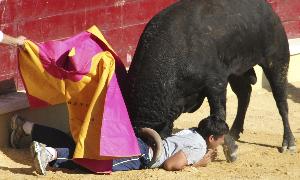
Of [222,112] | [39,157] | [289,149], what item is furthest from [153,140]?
[289,149]

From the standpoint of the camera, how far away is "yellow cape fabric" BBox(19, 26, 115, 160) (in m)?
6.35

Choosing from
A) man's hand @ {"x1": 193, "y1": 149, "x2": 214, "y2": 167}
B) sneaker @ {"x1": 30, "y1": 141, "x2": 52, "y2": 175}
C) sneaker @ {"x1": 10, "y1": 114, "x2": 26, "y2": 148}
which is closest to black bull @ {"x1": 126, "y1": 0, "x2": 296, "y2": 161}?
man's hand @ {"x1": 193, "y1": 149, "x2": 214, "y2": 167}

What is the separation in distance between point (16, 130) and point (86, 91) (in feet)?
2.62

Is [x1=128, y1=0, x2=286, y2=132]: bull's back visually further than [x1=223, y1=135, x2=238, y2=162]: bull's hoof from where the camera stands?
No

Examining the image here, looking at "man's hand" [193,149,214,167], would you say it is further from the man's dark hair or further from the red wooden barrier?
the red wooden barrier

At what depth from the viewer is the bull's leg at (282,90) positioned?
7527 millimetres

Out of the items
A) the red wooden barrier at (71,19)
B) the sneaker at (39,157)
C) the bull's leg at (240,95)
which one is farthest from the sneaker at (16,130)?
the bull's leg at (240,95)

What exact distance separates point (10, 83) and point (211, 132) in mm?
1873

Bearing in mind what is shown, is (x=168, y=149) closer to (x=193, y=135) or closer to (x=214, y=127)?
(x=193, y=135)

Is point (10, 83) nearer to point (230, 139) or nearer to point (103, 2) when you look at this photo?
point (103, 2)

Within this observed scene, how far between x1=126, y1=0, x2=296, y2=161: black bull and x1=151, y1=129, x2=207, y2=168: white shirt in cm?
18

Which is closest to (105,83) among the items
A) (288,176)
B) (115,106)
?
(115,106)

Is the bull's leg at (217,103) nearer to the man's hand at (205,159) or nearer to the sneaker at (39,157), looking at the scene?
the man's hand at (205,159)

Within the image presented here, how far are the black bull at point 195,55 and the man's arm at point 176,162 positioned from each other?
29 centimetres
